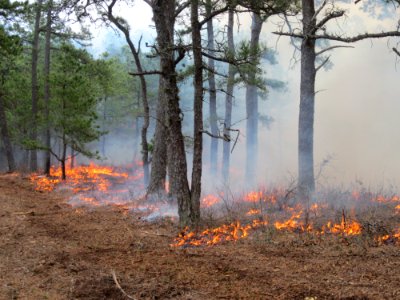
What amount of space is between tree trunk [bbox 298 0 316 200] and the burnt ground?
363 cm

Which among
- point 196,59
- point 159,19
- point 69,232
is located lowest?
point 69,232

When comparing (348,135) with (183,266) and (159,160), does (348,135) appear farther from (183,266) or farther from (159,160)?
(183,266)

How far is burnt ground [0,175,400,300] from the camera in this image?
5.23m

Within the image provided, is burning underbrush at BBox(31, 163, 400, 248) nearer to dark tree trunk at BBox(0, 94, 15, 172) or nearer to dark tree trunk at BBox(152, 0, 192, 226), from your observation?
dark tree trunk at BBox(152, 0, 192, 226)

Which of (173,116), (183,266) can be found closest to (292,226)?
(183,266)

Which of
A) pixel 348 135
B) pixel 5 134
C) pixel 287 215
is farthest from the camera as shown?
pixel 348 135

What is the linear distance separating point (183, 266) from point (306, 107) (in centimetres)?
665

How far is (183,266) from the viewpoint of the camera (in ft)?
21.0

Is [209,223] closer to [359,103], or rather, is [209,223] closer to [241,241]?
[241,241]

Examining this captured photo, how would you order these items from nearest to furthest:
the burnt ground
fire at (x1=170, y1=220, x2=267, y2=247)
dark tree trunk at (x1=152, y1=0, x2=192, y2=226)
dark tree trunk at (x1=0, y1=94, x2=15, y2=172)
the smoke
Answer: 1. the burnt ground
2. fire at (x1=170, y1=220, x2=267, y2=247)
3. dark tree trunk at (x1=152, y1=0, x2=192, y2=226)
4. dark tree trunk at (x1=0, y1=94, x2=15, y2=172)
5. the smoke

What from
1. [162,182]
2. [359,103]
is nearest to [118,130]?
[359,103]

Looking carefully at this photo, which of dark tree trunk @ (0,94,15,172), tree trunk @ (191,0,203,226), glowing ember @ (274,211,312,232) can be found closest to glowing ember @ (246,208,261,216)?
glowing ember @ (274,211,312,232)

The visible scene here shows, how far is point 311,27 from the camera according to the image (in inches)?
420

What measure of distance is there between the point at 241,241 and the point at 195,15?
5099mm
